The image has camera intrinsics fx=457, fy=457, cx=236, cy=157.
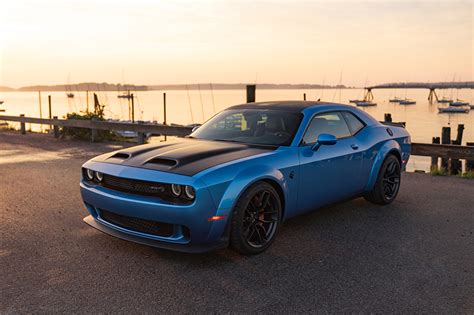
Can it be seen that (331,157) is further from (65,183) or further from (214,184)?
(65,183)

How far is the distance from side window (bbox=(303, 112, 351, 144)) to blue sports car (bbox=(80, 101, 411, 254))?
0.02 m

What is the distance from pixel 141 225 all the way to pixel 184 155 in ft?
2.73

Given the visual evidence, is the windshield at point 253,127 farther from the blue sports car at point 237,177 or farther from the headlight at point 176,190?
the headlight at point 176,190

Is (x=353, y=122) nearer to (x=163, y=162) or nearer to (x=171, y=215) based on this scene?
(x=163, y=162)

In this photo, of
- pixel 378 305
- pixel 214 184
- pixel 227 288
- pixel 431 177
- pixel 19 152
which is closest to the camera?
pixel 378 305

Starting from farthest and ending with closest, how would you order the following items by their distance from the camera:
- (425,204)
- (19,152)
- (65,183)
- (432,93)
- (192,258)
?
(432,93)
(19,152)
(65,183)
(425,204)
(192,258)

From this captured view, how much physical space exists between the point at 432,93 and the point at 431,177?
124 metres

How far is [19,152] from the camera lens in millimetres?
13039

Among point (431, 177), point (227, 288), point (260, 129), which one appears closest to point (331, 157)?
point (260, 129)

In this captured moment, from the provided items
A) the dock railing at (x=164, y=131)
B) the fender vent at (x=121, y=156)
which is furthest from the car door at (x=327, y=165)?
the dock railing at (x=164, y=131)

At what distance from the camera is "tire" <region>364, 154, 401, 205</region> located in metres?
6.59

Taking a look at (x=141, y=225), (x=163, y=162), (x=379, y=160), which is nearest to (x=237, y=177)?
(x=163, y=162)

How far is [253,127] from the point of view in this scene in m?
5.76

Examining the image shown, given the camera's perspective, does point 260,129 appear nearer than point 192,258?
No
